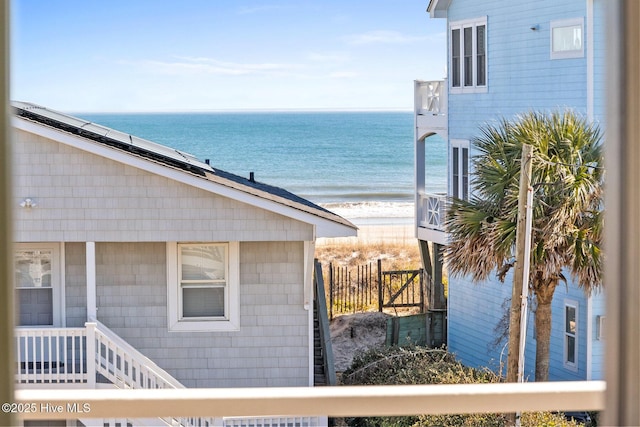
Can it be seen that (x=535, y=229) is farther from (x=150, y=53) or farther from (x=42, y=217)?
(x=150, y=53)

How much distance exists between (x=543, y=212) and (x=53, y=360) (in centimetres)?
611

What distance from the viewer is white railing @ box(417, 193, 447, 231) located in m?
17.0

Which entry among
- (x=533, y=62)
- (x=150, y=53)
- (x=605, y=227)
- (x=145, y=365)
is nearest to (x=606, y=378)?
(x=605, y=227)

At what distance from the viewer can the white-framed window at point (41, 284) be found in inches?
444

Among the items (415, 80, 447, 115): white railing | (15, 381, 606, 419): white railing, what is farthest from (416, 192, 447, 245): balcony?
(15, 381, 606, 419): white railing

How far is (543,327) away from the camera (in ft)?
37.8

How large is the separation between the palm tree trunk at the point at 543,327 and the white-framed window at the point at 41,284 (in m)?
5.93

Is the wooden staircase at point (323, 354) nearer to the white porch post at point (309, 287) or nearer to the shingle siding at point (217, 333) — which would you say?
the white porch post at point (309, 287)

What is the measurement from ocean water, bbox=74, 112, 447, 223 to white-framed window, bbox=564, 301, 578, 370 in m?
37.6

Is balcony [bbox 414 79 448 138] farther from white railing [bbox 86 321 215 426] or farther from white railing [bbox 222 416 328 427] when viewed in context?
white railing [bbox 86 321 215 426]

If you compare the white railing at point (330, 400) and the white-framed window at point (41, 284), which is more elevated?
the white railing at point (330, 400)

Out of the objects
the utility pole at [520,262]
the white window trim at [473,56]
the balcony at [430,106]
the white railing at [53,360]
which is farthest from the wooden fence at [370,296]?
the white railing at [53,360]

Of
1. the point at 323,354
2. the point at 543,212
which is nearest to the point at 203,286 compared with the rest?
the point at 323,354

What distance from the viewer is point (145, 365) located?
10.1 meters
